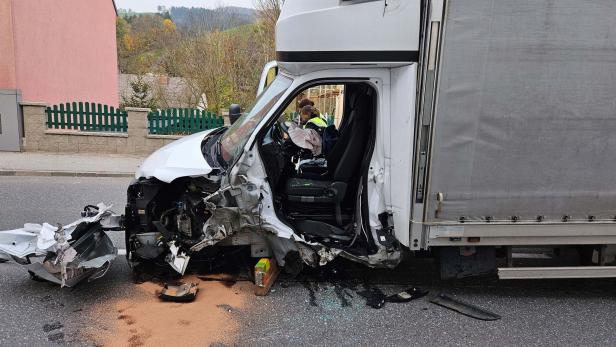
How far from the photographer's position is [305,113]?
6.24m

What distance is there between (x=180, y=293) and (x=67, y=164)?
26.0ft

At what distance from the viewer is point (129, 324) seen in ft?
12.1

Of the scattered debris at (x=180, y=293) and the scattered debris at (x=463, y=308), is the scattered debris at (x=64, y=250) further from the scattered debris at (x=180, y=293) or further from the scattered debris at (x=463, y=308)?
the scattered debris at (x=463, y=308)

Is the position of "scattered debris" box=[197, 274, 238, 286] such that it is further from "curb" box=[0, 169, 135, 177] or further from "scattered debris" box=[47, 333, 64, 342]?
"curb" box=[0, 169, 135, 177]

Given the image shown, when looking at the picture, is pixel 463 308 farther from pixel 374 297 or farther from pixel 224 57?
pixel 224 57

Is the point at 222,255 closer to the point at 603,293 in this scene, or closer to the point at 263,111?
the point at 263,111

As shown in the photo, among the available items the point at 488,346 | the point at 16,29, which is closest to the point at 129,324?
the point at 488,346

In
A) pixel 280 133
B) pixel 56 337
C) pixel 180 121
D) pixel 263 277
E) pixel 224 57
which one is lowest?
pixel 56 337

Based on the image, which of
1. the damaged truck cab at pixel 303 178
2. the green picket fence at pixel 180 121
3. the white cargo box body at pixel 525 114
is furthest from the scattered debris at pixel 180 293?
the green picket fence at pixel 180 121

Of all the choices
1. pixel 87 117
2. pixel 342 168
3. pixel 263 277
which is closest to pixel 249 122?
pixel 342 168

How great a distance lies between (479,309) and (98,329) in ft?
9.96

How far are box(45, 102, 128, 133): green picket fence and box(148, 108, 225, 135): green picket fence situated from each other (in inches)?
30.4

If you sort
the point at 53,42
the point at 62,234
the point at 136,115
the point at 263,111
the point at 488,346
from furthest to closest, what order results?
the point at 53,42 < the point at 136,115 < the point at 263,111 < the point at 62,234 < the point at 488,346

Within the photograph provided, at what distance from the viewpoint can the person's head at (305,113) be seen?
621 cm
